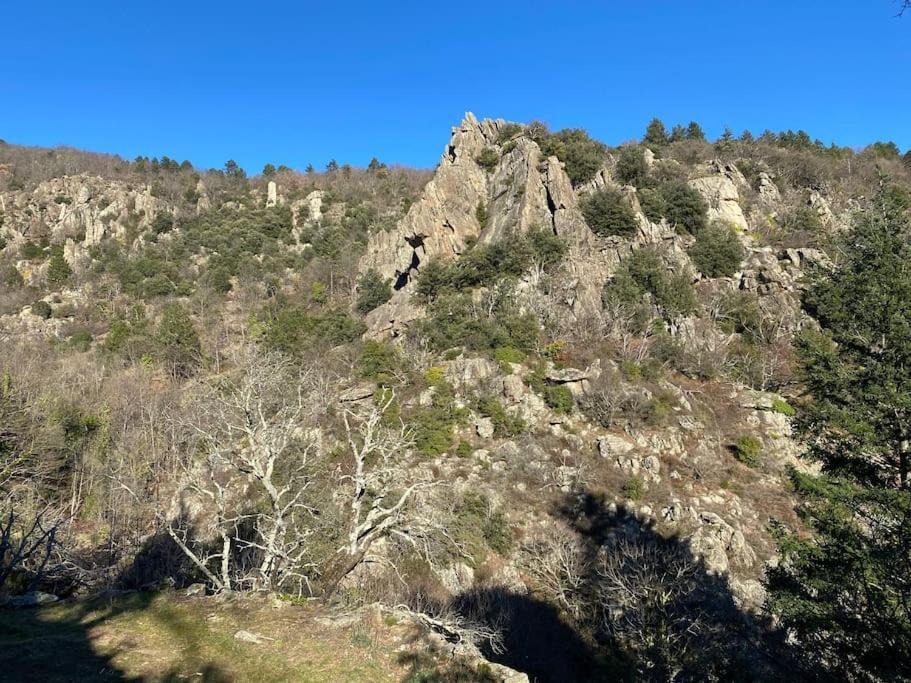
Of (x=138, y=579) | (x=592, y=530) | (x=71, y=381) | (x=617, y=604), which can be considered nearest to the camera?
(x=617, y=604)

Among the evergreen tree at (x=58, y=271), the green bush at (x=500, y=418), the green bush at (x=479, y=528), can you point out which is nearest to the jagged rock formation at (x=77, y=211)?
the evergreen tree at (x=58, y=271)

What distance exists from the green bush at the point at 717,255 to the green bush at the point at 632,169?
8.71m

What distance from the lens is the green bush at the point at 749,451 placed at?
79.5 feet

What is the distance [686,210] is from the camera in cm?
4038

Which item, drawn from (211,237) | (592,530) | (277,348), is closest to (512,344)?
(592,530)

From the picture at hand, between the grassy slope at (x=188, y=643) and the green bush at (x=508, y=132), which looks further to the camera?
the green bush at (x=508, y=132)

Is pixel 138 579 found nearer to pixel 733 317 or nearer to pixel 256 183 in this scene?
pixel 733 317

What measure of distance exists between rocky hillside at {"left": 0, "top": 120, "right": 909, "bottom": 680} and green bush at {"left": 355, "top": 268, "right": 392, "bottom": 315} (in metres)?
0.22

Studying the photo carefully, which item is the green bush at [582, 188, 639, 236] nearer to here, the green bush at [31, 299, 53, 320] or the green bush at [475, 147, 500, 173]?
the green bush at [475, 147, 500, 173]

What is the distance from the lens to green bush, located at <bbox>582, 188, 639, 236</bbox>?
3747cm

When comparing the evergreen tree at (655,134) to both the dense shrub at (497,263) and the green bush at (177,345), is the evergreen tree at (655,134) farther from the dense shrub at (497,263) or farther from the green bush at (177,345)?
the green bush at (177,345)

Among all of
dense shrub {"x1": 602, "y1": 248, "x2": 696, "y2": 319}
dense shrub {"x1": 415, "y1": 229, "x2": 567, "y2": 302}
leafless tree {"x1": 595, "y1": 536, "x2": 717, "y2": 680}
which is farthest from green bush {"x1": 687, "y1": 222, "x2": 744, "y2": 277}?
leafless tree {"x1": 595, "y1": 536, "x2": 717, "y2": 680}

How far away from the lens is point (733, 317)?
35.1 m

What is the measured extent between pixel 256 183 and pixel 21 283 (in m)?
36.5
